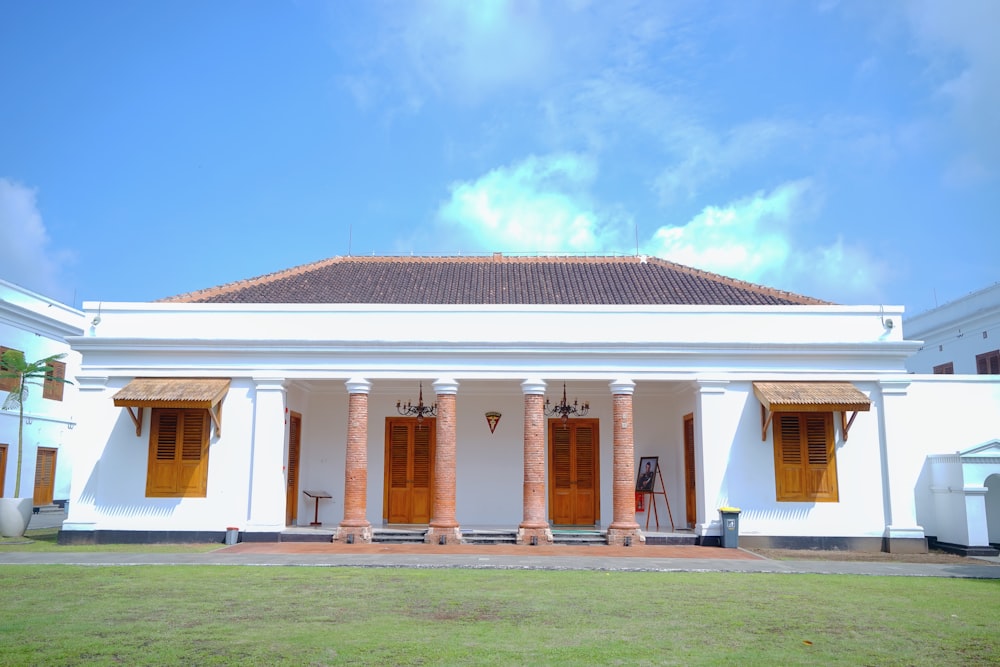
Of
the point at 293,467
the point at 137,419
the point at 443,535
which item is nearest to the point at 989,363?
the point at 443,535

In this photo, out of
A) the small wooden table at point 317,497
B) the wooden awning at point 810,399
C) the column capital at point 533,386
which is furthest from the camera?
the small wooden table at point 317,497

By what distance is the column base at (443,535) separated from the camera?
1585 centimetres

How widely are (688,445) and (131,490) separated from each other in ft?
38.2

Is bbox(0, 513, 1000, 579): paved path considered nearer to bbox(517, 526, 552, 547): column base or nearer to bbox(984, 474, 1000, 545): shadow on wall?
bbox(517, 526, 552, 547): column base

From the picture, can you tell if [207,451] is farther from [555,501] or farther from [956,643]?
[956,643]

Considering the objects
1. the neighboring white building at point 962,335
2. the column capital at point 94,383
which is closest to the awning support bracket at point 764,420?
the neighboring white building at point 962,335

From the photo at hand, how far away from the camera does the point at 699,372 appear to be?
1656cm

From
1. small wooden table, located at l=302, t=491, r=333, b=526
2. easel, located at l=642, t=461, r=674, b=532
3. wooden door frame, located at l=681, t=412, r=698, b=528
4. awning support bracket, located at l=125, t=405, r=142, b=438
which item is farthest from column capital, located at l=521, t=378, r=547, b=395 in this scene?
awning support bracket, located at l=125, t=405, r=142, b=438

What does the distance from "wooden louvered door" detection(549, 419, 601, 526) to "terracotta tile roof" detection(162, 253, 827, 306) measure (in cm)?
303

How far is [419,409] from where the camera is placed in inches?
717

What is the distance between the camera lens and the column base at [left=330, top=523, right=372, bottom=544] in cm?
1590

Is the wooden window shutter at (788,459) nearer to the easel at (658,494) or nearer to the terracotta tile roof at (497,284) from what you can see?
the easel at (658,494)

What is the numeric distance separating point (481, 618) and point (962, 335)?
968 inches

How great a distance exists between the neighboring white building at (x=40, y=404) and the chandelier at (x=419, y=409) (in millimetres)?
13583
